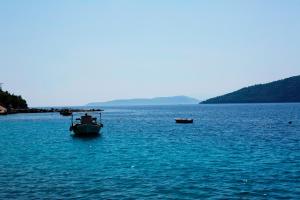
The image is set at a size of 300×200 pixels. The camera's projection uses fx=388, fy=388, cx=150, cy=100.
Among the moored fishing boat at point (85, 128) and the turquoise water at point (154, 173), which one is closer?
the turquoise water at point (154, 173)

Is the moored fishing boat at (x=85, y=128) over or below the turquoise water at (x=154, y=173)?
over

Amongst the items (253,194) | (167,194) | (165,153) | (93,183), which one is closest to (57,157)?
(165,153)

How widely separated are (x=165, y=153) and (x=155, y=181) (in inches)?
729

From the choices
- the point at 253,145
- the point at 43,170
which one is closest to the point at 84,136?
the point at 253,145

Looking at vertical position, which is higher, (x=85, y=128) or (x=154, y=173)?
(x=85, y=128)

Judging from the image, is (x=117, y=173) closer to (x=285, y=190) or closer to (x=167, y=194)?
(x=167, y=194)

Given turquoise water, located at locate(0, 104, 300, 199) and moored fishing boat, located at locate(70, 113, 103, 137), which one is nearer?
turquoise water, located at locate(0, 104, 300, 199)

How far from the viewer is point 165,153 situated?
5106cm

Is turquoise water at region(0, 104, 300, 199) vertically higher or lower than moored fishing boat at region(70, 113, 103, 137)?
lower

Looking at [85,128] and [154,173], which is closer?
[154,173]

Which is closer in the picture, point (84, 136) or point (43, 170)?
point (43, 170)

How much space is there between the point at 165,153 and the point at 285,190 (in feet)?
76.6

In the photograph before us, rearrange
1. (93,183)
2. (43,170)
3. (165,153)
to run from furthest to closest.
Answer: (165,153) → (43,170) → (93,183)

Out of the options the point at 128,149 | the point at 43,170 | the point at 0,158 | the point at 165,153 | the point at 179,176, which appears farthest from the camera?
the point at 128,149
